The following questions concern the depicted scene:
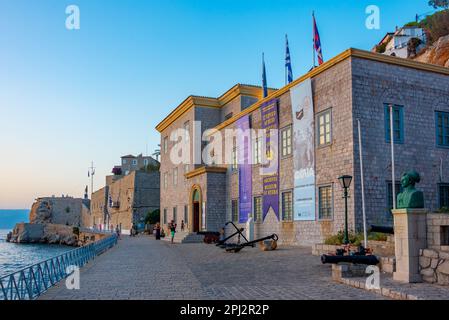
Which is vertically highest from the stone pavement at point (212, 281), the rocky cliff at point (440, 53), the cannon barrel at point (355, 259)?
the rocky cliff at point (440, 53)

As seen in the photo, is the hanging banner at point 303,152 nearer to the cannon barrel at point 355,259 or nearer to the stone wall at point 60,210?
the cannon barrel at point 355,259

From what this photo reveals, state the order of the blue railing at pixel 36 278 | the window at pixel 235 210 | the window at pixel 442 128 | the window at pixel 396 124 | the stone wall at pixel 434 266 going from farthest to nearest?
the window at pixel 235 210 → the window at pixel 442 128 → the window at pixel 396 124 → the stone wall at pixel 434 266 → the blue railing at pixel 36 278

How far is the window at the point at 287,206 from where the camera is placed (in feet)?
69.5

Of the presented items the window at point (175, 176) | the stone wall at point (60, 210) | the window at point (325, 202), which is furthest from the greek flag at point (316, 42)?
the stone wall at point (60, 210)

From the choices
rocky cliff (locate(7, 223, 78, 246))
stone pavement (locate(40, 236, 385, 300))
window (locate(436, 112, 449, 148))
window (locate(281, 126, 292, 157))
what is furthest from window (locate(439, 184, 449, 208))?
rocky cliff (locate(7, 223, 78, 246))

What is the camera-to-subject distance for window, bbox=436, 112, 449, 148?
740 inches

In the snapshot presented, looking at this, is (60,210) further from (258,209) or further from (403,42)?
(258,209)

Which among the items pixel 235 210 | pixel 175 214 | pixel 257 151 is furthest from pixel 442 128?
pixel 175 214

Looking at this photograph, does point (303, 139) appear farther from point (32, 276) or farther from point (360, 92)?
point (32, 276)

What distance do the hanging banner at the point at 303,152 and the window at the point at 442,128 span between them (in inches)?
202

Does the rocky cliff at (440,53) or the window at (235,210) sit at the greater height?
the rocky cliff at (440,53)

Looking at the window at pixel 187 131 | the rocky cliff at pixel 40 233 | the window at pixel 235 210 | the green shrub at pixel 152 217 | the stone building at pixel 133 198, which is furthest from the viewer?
the rocky cliff at pixel 40 233

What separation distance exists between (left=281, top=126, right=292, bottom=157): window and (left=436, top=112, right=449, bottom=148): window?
6352 mm
